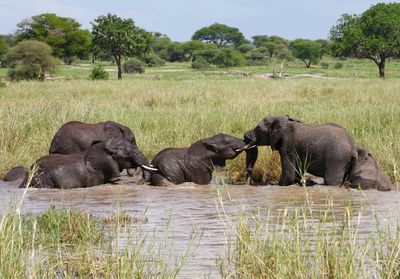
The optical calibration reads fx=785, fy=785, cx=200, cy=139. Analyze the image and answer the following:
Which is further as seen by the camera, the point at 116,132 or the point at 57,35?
the point at 57,35

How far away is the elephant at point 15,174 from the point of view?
11.4 meters

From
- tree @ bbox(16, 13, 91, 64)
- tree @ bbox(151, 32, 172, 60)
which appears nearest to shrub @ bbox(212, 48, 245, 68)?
tree @ bbox(16, 13, 91, 64)

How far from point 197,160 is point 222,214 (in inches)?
122

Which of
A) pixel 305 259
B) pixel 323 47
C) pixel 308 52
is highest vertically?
pixel 305 259

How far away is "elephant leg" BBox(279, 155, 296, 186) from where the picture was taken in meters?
10.7

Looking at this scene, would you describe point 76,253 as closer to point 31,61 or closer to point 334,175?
point 334,175

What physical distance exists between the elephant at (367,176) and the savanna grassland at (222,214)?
0.35 metres

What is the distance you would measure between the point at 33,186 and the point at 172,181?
196 cm

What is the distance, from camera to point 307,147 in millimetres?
10523

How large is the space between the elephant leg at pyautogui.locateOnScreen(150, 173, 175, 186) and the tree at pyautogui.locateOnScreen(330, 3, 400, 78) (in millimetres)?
41263

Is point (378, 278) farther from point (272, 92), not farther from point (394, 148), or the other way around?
point (272, 92)

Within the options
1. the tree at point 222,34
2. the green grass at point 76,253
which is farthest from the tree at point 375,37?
the tree at point 222,34

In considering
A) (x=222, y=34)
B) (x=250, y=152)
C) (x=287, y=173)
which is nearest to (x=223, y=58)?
(x=222, y=34)

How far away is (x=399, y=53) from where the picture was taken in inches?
2080
